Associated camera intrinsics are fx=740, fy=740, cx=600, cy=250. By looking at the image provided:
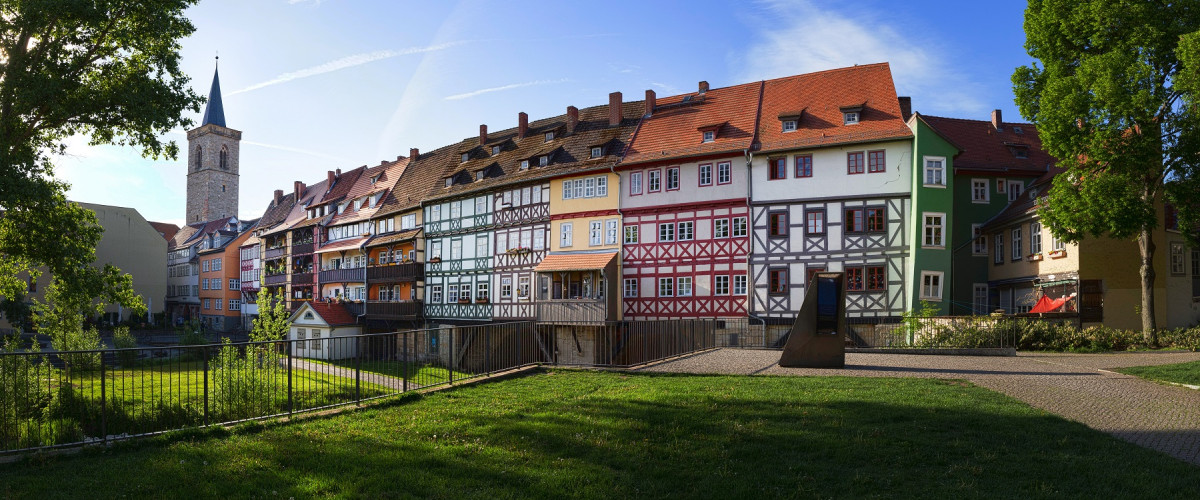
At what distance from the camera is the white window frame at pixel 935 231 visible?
27.2 metres

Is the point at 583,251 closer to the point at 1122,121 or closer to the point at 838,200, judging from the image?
the point at 838,200

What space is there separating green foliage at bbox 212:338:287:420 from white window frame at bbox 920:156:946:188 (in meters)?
23.3

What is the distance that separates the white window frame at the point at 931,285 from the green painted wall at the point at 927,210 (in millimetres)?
81

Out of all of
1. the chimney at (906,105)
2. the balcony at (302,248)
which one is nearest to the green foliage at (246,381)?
the chimney at (906,105)

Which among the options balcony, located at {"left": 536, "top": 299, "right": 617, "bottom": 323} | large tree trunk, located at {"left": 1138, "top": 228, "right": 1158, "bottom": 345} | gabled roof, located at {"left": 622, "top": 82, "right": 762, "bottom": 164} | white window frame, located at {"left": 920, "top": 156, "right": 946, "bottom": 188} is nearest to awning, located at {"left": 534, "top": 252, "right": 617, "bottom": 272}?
balcony, located at {"left": 536, "top": 299, "right": 617, "bottom": 323}

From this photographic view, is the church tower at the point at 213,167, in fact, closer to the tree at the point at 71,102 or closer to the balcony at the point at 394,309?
the balcony at the point at 394,309

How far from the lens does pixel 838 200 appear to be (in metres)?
28.2

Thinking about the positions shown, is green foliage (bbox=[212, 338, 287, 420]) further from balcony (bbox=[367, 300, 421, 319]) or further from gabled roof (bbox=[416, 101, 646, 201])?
balcony (bbox=[367, 300, 421, 319])

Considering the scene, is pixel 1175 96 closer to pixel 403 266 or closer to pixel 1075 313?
pixel 1075 313

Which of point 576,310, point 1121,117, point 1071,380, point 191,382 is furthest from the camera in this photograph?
point 576,310

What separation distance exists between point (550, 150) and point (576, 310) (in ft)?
30.2

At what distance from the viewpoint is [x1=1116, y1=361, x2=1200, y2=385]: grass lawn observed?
13.4 meters

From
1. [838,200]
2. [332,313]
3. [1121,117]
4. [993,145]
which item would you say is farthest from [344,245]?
[1121,117]

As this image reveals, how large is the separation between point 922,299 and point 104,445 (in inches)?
1009
